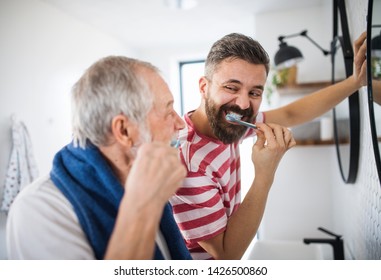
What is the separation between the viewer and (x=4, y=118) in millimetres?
579

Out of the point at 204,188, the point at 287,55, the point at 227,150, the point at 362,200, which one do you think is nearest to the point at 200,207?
the point at 204,188

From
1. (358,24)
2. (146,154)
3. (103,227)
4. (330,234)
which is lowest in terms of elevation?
(330,234)

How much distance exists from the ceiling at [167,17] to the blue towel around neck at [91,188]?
33 cm

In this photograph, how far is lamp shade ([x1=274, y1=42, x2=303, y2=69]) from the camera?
0.74 meters

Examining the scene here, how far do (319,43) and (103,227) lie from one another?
706 millimetres

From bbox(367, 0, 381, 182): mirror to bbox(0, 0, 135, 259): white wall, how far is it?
0.46m

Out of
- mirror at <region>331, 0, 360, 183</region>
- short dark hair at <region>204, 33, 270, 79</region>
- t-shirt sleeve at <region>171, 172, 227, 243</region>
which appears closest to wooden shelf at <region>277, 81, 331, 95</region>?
mirror at <region>331, 0, 360, 183</region>

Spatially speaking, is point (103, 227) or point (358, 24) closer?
point (103, 227)

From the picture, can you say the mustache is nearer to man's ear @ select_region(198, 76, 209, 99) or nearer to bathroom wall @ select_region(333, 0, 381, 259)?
man's ear @ select_region(198, 76, 209, 99)

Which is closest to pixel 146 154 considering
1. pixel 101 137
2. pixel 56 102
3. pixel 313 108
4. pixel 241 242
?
pixel 101 137

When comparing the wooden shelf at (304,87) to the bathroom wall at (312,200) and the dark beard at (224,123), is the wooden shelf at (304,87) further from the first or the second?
the dark beard at (224,123)

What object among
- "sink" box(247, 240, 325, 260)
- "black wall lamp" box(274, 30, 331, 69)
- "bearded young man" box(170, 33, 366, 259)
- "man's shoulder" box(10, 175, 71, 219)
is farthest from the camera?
"black wall lamp" box(274, 30, 331, 69)
